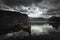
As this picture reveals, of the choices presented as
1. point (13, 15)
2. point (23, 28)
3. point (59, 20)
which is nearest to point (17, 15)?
point (13, 15)

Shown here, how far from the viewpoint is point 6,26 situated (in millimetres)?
8047

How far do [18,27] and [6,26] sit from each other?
119 cm

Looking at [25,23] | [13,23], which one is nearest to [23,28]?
[25,23]

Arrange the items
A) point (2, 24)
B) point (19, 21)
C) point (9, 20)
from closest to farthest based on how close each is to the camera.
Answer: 1. point (2, 24)
2. point (9, 20)
3. point (19, 21)

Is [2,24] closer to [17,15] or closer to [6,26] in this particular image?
[6,26]

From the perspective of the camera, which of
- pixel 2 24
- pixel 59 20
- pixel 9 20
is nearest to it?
pixel 2 24

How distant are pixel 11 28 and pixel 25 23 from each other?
4.06 ft

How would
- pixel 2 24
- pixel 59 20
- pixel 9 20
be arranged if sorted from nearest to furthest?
pixel 2 24, pixel 9 20, pixel 59 20

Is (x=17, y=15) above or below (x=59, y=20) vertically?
above

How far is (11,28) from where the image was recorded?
8.38 m

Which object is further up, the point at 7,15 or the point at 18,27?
the point at 7,15

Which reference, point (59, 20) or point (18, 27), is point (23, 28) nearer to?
point (18, 27)

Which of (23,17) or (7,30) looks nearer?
(7,30)

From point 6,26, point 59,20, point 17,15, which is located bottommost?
point 59,20
